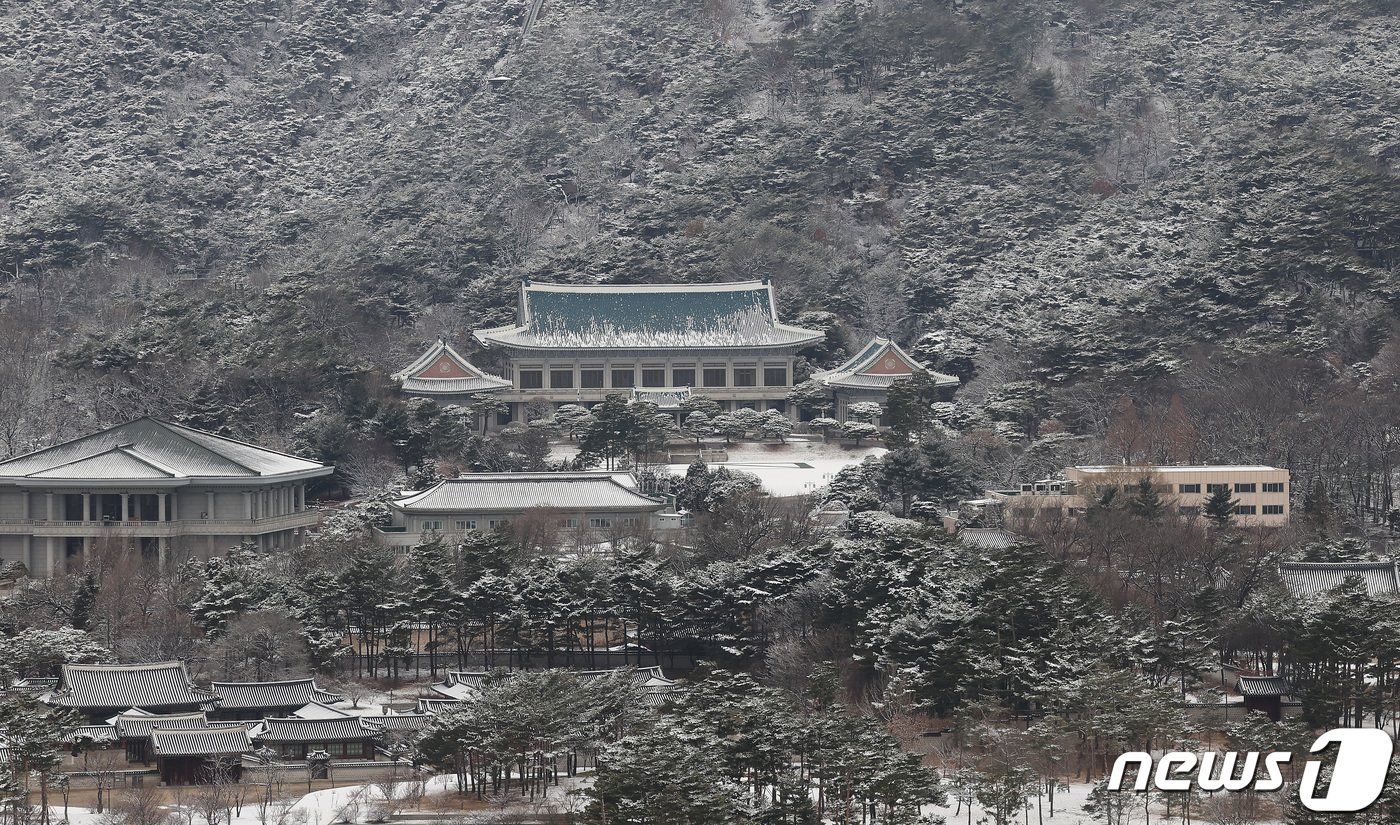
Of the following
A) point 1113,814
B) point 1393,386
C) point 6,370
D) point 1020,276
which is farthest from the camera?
point 1020,276

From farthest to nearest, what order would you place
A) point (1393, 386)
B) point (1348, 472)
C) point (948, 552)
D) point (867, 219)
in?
point (867, 219) < point (1393, 386) < point (1348, 472) < point (948, 552)

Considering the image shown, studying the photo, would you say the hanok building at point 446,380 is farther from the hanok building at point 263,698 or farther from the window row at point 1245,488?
the hanok building at point 263,698

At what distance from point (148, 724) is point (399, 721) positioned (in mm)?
5166

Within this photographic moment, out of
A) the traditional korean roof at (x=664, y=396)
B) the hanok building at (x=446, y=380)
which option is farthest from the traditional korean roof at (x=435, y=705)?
the hanok building at (x=446, y=380)

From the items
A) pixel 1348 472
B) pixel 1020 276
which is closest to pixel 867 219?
pixel 1020 276

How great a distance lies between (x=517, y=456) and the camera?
81688 millimetres

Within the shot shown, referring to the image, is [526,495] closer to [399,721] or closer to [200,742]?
[399,721]

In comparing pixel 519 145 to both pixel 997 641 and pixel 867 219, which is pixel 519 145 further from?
pixel 997 641

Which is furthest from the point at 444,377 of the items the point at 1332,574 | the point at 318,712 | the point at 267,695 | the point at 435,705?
the point at 1332,574

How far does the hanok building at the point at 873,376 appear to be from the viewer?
3548 inches

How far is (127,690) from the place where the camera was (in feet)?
172

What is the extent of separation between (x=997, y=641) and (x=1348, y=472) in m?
26.5

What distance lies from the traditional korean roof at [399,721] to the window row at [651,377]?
44.9m

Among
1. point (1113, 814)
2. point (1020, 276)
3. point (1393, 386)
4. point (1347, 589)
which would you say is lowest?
point (1113, 814)
